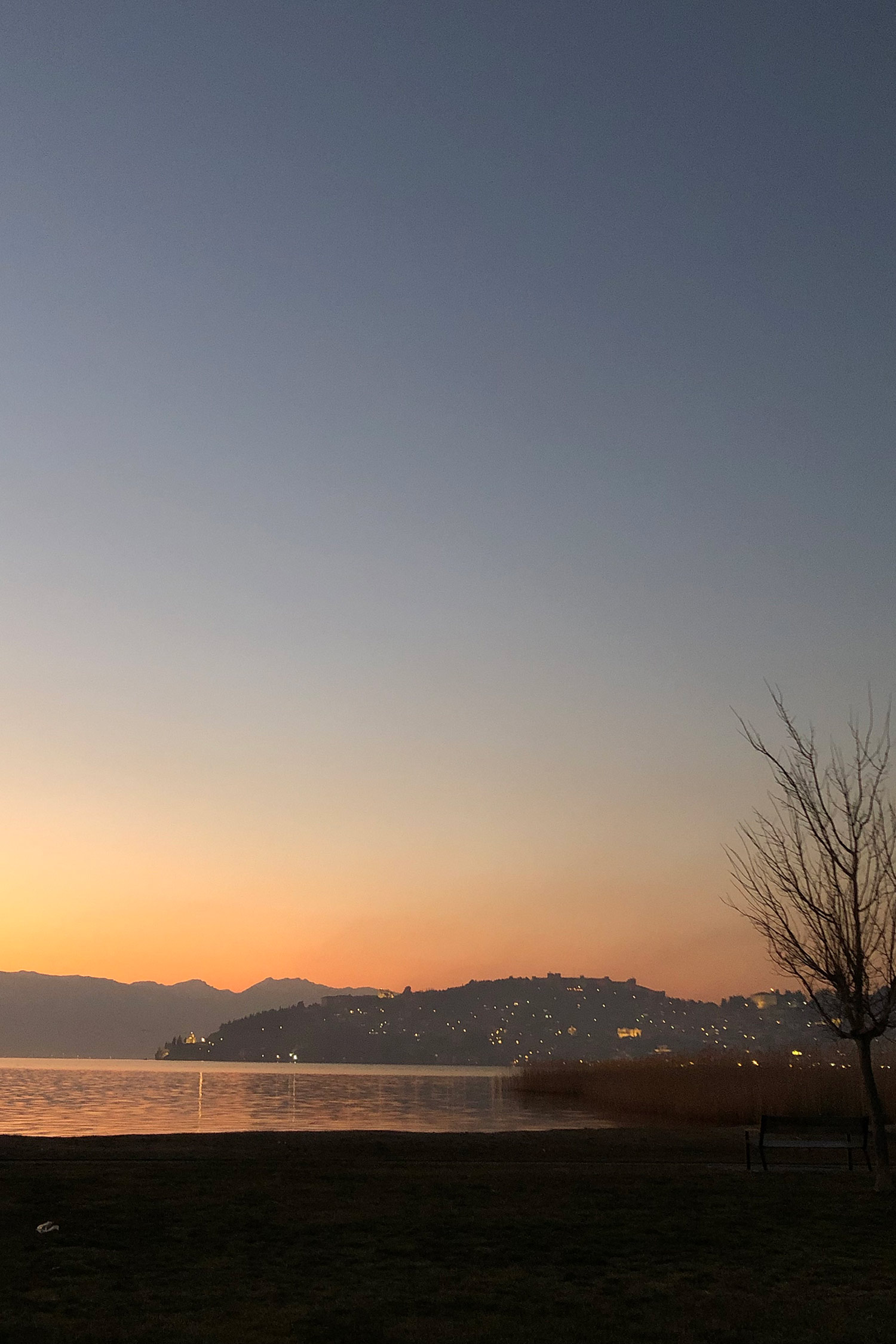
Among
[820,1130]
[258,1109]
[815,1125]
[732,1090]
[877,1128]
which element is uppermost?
[877,1128]

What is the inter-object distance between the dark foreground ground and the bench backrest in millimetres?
760

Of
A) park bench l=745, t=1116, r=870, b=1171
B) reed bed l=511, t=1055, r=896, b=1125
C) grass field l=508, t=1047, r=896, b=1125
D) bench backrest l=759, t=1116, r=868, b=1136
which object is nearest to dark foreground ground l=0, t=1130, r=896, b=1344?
park bench l=745, t=1116, r=870, b=1171

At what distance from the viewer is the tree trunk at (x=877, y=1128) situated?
15.8 m

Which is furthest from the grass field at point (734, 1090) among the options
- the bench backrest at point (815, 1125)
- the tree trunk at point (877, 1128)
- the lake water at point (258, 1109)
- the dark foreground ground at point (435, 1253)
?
the dark foreground ground at point (435, 1253)

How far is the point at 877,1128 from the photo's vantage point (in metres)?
16.0

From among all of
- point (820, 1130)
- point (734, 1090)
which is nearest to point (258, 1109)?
point (734, 1090)

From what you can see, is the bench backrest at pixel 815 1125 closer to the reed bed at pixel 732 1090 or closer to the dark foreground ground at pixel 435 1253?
the dark foreground ground at pixel 435 1253

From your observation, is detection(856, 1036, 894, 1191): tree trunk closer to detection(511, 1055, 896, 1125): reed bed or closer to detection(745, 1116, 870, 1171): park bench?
detection(745, 1116, 870, 1171): park bench

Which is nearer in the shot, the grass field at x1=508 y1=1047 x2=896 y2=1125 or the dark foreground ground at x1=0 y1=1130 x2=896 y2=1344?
the dark foreground ground at x1=0 y1=1130 x2=896 y2=1344

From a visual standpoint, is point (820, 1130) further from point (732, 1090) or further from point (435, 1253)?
point (732, 1090)

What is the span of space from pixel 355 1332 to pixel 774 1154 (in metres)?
16.3

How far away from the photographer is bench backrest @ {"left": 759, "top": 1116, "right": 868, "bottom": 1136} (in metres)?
18.4

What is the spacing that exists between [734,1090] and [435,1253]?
2886 centimetres

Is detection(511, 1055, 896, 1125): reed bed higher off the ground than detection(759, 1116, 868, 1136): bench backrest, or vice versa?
detection(759, 1116, 868, 1136): bench backrest
